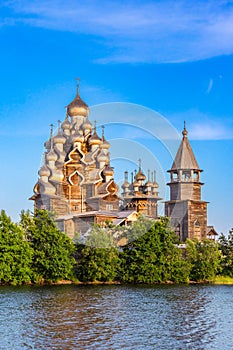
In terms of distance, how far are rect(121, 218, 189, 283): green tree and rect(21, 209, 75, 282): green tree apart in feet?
11.8

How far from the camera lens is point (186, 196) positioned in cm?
4397

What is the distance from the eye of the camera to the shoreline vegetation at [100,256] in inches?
1224

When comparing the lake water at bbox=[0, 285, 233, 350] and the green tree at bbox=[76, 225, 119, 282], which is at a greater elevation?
the green tree at bbox=[76, 225, 119, 282]

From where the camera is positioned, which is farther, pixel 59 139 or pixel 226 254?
pixel 59 139

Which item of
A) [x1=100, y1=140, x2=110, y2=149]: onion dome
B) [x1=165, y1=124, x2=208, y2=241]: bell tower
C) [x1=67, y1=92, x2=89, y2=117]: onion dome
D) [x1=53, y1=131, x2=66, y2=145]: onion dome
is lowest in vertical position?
[x1=165, y1=124, x2=208, y2=241]: bell tower

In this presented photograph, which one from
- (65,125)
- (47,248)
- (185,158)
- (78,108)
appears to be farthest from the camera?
(78,108)

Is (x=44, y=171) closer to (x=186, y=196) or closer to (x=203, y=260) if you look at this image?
(x=186, y=196)

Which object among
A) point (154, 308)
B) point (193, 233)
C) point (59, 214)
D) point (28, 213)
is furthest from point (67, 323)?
point (193, 233)

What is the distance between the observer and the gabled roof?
43.5 meters

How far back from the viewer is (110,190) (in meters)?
43.2

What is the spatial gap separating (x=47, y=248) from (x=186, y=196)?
15.4 metres

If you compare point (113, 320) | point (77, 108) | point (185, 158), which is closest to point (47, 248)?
point (113, 320)

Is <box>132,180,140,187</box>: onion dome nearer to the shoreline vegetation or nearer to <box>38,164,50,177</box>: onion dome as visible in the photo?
<box>38,164,50,177</box>: onion dome

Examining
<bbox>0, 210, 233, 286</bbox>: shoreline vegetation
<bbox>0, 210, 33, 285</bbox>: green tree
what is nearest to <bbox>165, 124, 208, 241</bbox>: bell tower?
<bbox>0, 210, 233, 286</bbox>: shoreline vegetation
